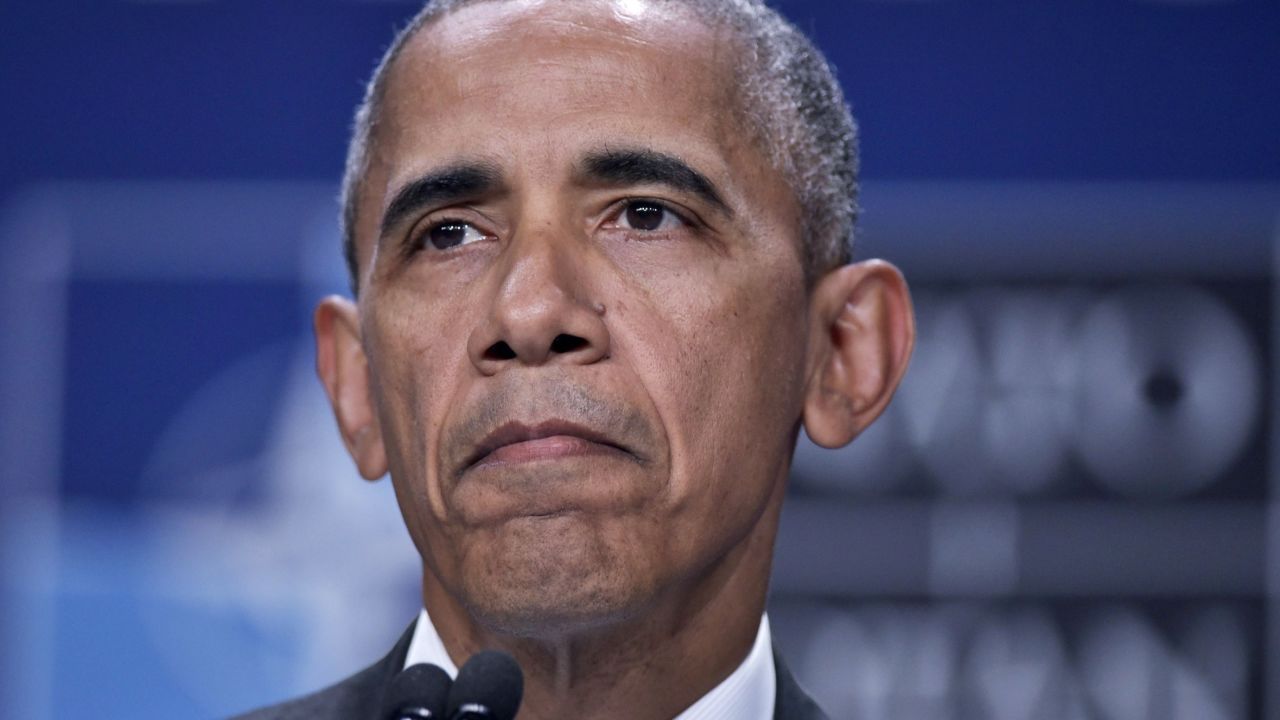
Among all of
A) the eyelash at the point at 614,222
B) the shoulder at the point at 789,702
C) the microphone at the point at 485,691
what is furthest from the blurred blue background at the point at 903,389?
the microphone at the point at 485,691

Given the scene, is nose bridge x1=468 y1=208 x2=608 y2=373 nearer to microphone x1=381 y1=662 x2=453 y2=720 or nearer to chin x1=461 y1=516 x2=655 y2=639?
chin x1=461 y1=516 x2=655 y2=639

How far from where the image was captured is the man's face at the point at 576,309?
5.69 ft

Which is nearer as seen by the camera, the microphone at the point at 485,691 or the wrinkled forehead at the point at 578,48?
the microphone at the point at 485,691

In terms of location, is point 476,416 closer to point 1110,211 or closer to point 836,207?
point 836,207

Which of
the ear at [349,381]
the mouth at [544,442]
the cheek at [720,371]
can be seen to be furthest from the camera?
the ear at [349,381]

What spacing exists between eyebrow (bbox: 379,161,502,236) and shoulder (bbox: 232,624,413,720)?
1.72 ft

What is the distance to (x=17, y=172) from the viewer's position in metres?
3.86

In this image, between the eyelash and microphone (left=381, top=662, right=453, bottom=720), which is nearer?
microphone (left=381, top=662, right=453, bottom=720)

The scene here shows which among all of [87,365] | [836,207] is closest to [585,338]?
[836,207]

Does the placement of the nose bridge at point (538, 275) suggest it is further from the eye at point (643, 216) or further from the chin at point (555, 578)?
the chin at point (555, 578)

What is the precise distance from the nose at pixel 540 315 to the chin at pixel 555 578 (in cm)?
17

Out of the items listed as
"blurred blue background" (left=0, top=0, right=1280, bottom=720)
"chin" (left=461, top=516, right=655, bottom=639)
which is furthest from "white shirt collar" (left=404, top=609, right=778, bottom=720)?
"blurred blue background" (left=0, top=0, right=1280, bottom=720)

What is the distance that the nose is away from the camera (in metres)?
1.73

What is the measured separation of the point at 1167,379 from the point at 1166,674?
620mm
